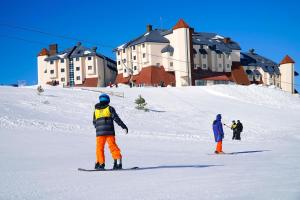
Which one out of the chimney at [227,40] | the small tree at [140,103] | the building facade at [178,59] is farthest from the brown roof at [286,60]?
the small tree at [140,103]

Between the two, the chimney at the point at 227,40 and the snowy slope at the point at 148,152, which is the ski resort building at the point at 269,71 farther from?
the snowy slope at the point at 148,152

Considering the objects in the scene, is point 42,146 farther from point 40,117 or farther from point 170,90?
point 170,90

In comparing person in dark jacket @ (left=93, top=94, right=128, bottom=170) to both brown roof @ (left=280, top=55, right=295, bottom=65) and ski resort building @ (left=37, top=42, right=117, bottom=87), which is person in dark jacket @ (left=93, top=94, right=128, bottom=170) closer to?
ski resort building @ (left=37, top=42, right=117, bottom=87)

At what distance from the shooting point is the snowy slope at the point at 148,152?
593 cm

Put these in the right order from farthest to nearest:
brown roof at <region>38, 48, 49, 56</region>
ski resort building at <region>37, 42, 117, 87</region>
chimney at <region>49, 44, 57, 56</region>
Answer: chimney at <region>49, 44, 57, 56</region>, brown roof at <region>38, 48, 49, 56</region>, ski resort building at <region>37, 42, 117, 87</region>

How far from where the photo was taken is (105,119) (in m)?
8.84

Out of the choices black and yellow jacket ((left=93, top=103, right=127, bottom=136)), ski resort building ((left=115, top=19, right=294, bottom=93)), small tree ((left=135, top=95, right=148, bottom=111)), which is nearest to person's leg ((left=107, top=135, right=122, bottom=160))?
black and yellow jacket ((left=93, top=103, right=127, bottom=136))

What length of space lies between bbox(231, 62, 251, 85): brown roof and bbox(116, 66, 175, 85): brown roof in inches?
523

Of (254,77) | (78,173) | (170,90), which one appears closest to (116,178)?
(78,173)

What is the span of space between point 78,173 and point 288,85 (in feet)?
289

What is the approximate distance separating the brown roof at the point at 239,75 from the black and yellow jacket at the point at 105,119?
7272cm

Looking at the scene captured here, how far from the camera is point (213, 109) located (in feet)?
137

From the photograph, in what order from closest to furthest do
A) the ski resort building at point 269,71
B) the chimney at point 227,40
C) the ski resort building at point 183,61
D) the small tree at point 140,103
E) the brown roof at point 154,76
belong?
the small tree at point 140,103 → the ski resort building at point 183,61 → the brown roof at point 154,76 → the chimney at point 227,40 → the ski resort building at point 269,71

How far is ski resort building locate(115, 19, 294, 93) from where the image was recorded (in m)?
71.8
